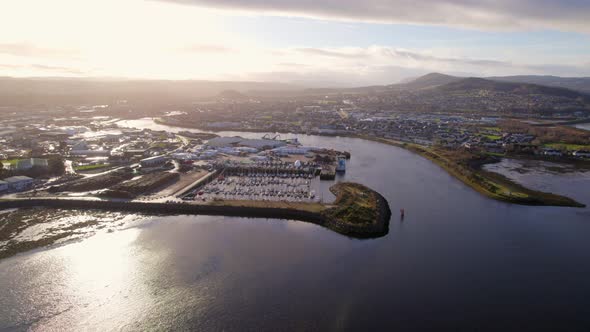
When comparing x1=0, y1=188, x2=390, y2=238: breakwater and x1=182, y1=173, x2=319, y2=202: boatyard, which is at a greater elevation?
x1=182, y1=173, x2=319, y2=202: boatyard

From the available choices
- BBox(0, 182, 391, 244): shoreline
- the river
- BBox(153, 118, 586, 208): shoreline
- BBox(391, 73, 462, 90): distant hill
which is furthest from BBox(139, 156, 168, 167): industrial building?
BBox(391, 73, 462, 90): distant hill

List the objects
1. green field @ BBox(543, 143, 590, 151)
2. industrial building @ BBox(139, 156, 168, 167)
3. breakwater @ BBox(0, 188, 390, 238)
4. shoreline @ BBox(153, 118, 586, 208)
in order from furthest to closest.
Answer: green field @ BBox(543, 143, 590, 151)
industrial building @ BBox(139, 156, 168, 167)
shoreline @ BBox(153, 118, 586, 208)
breakwater @ BBox(0, 188, 390, 238)

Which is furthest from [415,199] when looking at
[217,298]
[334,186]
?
[217,298]

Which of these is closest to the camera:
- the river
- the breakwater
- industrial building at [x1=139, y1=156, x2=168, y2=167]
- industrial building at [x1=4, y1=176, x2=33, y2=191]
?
the river

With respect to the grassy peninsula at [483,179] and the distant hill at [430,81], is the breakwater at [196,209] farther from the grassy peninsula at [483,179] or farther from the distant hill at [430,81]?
the distant hill at [430,81]

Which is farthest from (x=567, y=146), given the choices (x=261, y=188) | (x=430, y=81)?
(x=430, y=81)

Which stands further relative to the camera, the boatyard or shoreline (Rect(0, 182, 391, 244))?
the boatyard

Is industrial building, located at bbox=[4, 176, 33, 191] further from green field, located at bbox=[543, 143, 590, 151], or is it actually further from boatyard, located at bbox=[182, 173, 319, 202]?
green field, located at bbox=[543, 143, 590, 151]

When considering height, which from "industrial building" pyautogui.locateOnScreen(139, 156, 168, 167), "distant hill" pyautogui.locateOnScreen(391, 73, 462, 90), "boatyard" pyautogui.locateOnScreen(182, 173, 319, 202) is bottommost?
"boatyard" pyautogui.locateOnScreen(182, 173, 319, 202)
